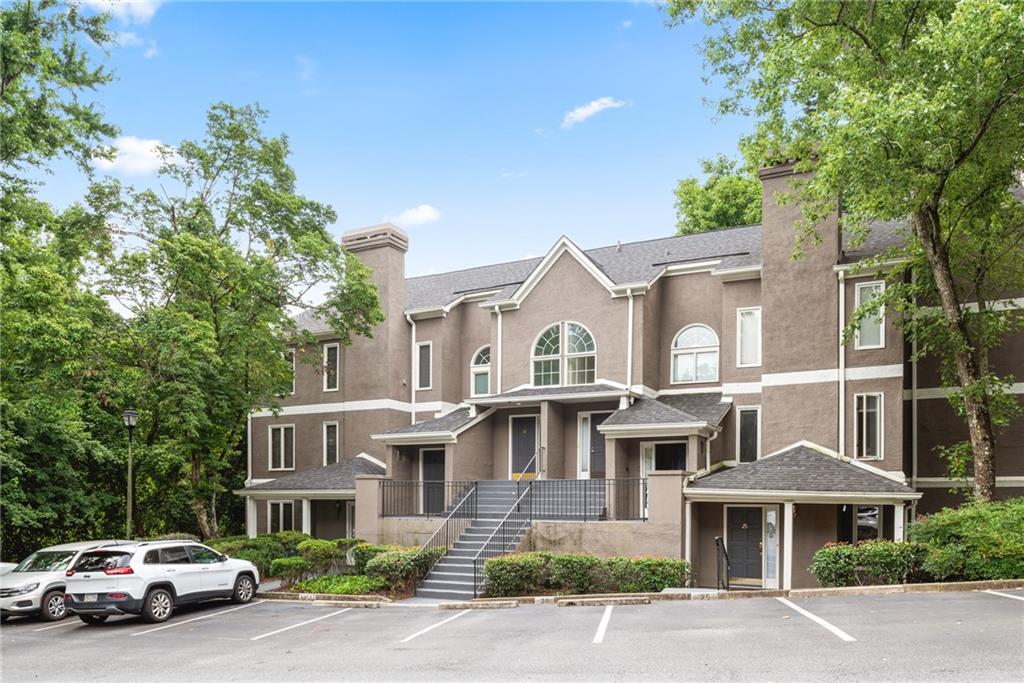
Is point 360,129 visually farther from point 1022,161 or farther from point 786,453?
point 1022,161

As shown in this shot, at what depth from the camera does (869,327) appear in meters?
20.8

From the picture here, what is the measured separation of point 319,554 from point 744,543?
10634 millimetres

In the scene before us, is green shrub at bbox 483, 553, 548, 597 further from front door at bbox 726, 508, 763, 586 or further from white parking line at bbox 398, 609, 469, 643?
front door at bbox 726, 508, 763, 586

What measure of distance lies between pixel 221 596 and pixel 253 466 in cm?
1350

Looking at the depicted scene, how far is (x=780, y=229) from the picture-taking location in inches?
861

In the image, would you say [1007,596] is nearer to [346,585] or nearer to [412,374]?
[346,585]

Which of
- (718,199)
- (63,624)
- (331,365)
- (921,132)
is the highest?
(718,199)

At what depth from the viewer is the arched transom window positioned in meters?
24.4

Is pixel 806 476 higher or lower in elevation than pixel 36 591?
higher

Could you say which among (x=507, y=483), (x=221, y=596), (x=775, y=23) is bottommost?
(x=221, y=596)

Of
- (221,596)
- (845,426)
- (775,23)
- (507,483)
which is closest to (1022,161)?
(775,23)

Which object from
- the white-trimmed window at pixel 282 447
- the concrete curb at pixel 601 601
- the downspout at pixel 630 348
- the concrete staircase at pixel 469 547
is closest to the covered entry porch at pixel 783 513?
the concrete curb at pixel 601 601

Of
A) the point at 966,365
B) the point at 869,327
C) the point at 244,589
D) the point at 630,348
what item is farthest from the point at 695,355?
the point at 244,589

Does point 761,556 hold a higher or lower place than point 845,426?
lower
